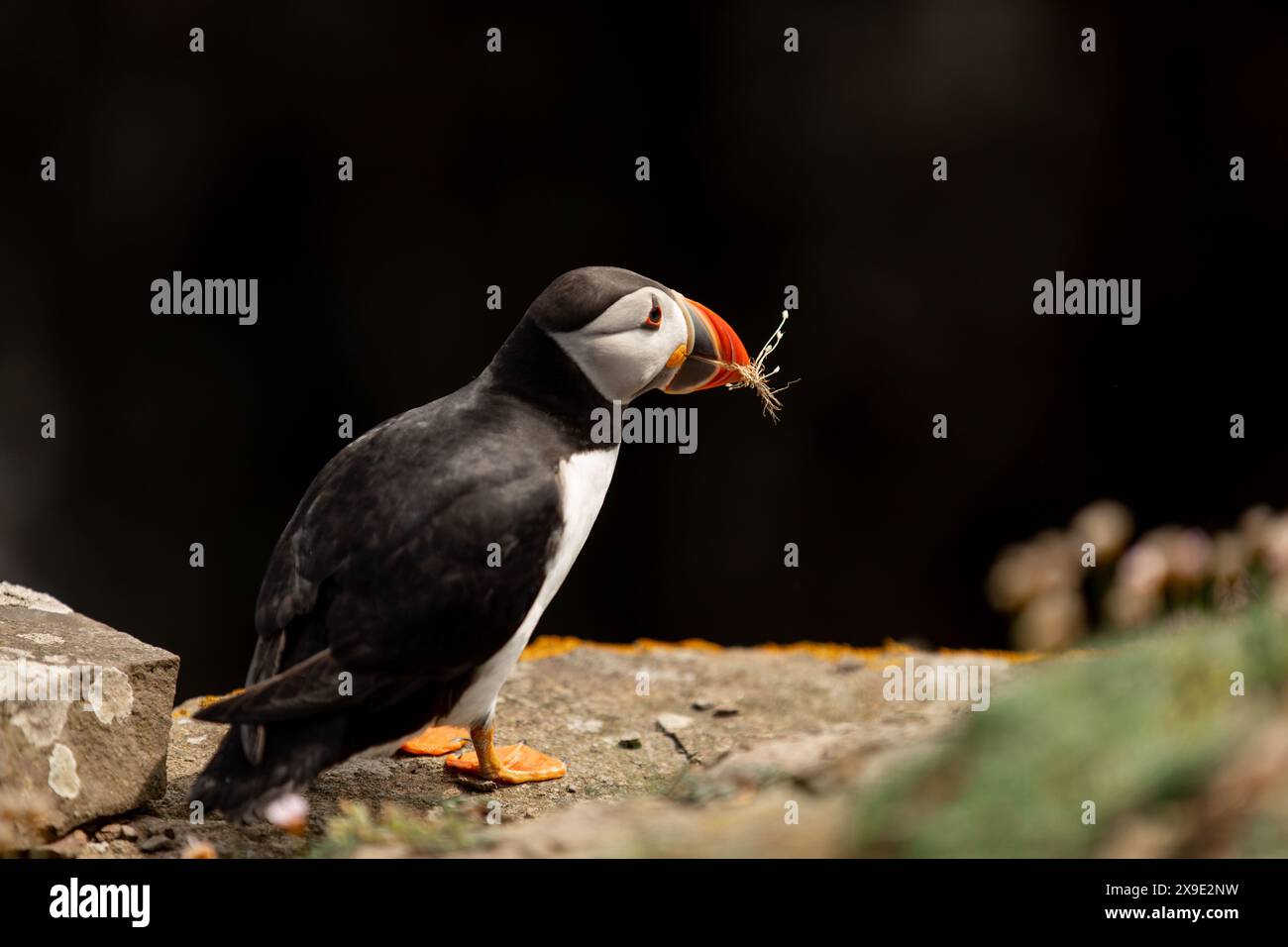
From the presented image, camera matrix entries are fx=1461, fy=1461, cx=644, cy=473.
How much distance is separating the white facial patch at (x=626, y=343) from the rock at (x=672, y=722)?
1456 mm

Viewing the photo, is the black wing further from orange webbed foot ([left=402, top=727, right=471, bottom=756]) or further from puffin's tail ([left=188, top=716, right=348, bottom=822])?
orange webbed foot ([left=402, top=727, right=471, bottom=756])

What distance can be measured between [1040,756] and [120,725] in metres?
2.76

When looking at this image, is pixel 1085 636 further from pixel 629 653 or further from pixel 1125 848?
pixel 629 653

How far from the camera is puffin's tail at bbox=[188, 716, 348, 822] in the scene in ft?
13.3

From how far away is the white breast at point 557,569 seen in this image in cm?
439

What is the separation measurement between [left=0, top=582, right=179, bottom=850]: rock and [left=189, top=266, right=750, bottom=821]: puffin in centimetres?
22

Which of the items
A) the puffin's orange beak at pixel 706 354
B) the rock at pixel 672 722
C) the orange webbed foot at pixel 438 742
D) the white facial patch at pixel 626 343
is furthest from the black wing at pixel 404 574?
the rock at pixel 672 722

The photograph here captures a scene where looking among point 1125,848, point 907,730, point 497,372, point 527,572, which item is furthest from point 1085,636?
point 497,372

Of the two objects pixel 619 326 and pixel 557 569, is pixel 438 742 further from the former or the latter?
pixel 619 326

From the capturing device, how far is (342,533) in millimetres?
4258

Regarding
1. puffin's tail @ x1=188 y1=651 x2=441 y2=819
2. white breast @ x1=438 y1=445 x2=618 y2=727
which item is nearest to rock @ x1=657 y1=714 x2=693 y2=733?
white breast @ x1=438 y1=445 x2=618 y2=727

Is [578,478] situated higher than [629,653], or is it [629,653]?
[578,478]

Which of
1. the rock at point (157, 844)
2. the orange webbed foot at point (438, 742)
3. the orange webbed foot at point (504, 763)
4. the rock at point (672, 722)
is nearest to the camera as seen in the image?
the rock at point (157, 844)
